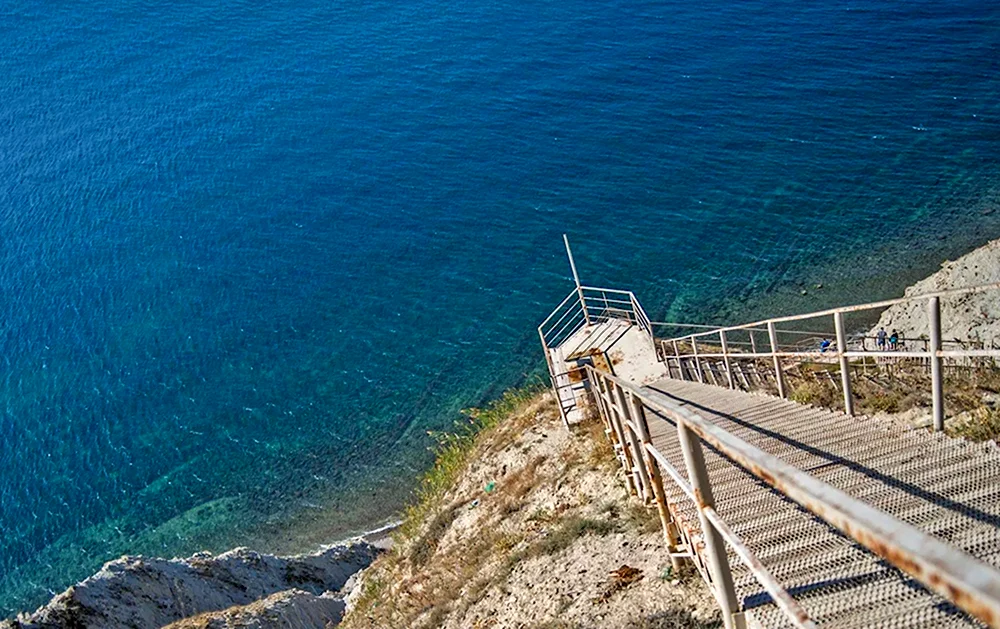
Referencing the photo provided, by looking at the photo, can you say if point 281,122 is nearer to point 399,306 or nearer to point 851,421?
point 399,306

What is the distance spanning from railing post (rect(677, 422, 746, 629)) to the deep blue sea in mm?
24408

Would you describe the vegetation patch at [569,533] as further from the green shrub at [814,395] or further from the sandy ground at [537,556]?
the green shrub at [814,395]

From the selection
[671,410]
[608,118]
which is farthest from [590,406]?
[608,118]

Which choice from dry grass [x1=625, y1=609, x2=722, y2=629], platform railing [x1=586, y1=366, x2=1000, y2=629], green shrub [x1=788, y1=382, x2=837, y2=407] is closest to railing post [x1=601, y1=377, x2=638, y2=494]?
dry grass [x1=625, y1=609, x2=722, y2=629]

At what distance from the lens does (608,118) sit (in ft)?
160

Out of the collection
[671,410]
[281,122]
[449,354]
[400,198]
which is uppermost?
[671,410]

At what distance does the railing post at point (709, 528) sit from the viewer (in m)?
4.11

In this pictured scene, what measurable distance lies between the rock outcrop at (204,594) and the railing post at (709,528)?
43.5ft

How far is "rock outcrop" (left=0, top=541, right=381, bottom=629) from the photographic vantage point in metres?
16.3

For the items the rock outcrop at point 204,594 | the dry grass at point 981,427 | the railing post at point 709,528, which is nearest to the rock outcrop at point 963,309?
the dry grass at point 981,427

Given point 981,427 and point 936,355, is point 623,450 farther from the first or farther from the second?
point 936,355

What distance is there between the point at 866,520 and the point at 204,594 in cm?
1997

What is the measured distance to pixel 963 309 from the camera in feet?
62.7

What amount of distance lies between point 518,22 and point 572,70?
12.8m
